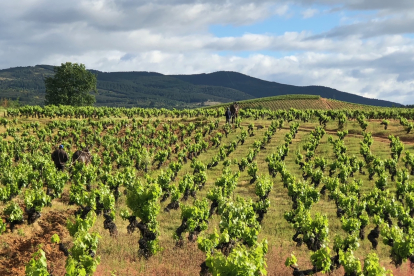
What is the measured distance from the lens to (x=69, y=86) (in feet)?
275

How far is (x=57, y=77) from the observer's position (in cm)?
8400

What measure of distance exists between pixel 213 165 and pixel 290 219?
17.3 m

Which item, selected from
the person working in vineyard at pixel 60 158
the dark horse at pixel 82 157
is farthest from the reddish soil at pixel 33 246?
the dark horse at pixel 82 157

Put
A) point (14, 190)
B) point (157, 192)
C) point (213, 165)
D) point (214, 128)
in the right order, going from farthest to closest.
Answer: point (214, 128)
point (213, 165)
point (14, 190)
point (157, 192)

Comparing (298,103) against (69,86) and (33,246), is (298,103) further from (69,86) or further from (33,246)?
Result: (33,246)

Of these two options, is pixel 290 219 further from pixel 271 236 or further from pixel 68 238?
pixel 68 238

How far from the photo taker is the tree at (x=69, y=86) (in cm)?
8250

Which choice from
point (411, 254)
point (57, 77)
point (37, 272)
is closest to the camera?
point (37, 272)

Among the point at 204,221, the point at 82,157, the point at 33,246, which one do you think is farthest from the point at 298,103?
the point at 33,246

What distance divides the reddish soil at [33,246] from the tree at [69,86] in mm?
69047

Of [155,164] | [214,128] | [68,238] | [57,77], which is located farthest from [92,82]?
[68,238]

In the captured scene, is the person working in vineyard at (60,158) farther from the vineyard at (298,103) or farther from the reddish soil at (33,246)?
the vineyard at (298,103)

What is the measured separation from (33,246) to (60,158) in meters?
10.6

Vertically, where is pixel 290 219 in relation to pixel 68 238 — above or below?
above
